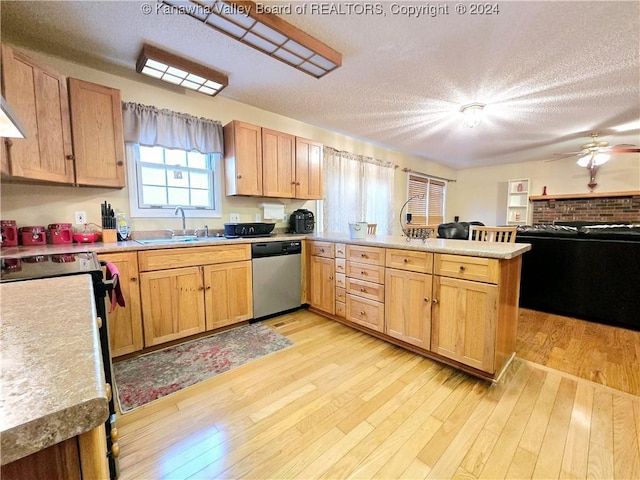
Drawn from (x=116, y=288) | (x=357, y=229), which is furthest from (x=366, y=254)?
(x=116, y=288)

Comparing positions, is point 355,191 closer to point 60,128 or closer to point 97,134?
point 97,134

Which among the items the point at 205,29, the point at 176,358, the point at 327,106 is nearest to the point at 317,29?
the point at 205,29

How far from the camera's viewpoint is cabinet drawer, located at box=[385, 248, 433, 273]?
2023mm

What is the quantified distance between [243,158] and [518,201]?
6180mm

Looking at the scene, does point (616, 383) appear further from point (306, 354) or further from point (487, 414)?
point (306, 354)

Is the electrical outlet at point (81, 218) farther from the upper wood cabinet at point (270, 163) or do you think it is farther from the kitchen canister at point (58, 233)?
the upper wood cabinet at point (270, 163)

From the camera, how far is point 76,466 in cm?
36

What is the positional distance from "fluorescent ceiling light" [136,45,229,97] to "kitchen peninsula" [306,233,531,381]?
1.85 m

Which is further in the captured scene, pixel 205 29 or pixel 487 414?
pixel 205 29

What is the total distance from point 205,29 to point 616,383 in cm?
364

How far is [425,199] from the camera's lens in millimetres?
6078

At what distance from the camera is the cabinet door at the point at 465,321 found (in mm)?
1744

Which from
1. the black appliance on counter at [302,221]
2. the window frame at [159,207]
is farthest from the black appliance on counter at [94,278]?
the black appliance on counter at [302,221]

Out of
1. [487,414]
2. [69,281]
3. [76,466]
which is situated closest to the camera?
[76,466]
